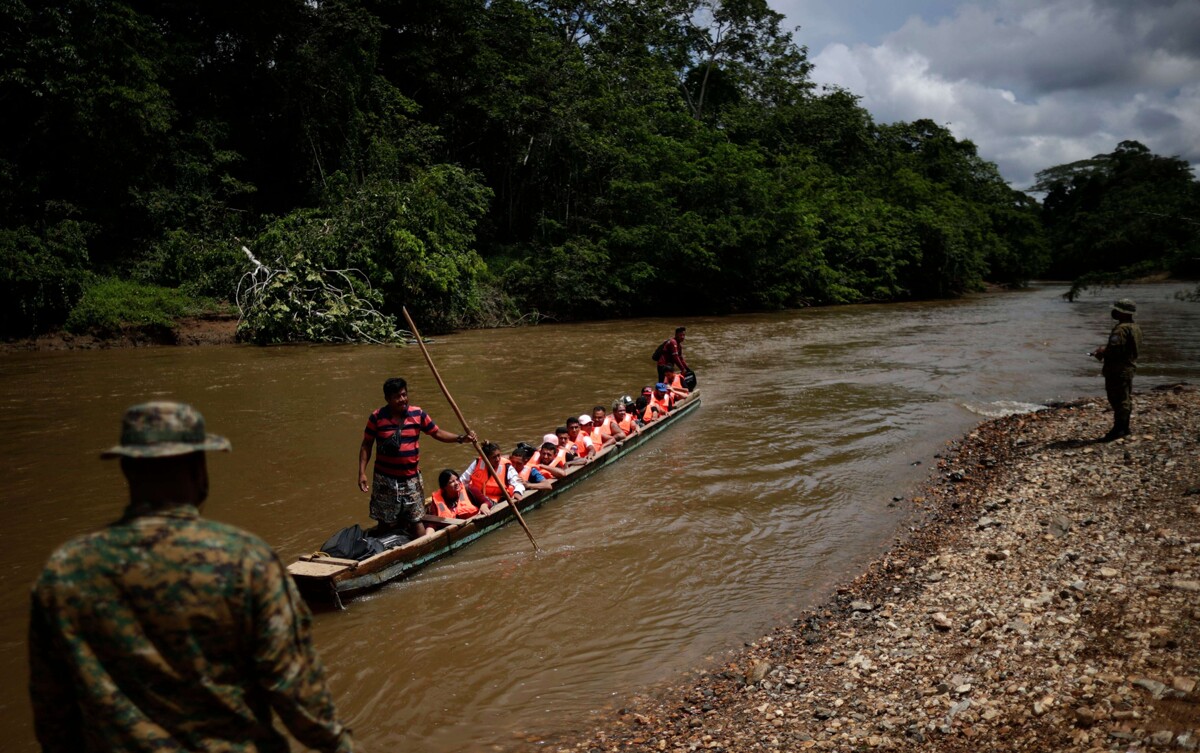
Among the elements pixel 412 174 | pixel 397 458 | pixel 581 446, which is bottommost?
pixel 581 446

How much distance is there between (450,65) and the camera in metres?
33.8

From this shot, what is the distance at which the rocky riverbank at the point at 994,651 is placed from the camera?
14.0 ft

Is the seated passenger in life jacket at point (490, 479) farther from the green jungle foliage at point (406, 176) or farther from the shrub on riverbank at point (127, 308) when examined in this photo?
the shrub on riverbank at point (127, 308)

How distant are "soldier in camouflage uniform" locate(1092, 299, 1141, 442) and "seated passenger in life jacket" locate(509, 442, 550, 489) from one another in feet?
24.1

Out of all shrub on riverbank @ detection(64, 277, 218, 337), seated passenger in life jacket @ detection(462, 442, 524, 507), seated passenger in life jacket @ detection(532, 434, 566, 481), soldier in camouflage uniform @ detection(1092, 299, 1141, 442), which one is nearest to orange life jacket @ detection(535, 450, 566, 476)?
seated passenger in life jacket @ detection(532, 434, 566, 481)

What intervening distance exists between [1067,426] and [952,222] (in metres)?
39.3

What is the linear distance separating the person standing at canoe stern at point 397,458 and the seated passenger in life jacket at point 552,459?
247 centimetres

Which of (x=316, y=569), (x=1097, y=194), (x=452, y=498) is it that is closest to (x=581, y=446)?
(x=452, y=498)

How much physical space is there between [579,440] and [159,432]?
349 inches

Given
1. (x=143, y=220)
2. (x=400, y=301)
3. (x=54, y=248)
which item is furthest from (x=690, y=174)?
(x=54, y=248)

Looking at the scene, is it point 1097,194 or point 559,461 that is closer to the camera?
point 559,461

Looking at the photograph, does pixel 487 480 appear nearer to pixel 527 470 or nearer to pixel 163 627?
pixel 527 470

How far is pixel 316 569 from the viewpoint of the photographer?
6.59m

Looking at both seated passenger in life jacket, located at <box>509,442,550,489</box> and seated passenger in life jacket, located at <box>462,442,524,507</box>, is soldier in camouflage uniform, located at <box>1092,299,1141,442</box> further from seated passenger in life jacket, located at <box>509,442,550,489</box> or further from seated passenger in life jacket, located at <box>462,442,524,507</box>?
seated passenger in life jacket, located at <box>462,442,524,507</box>
